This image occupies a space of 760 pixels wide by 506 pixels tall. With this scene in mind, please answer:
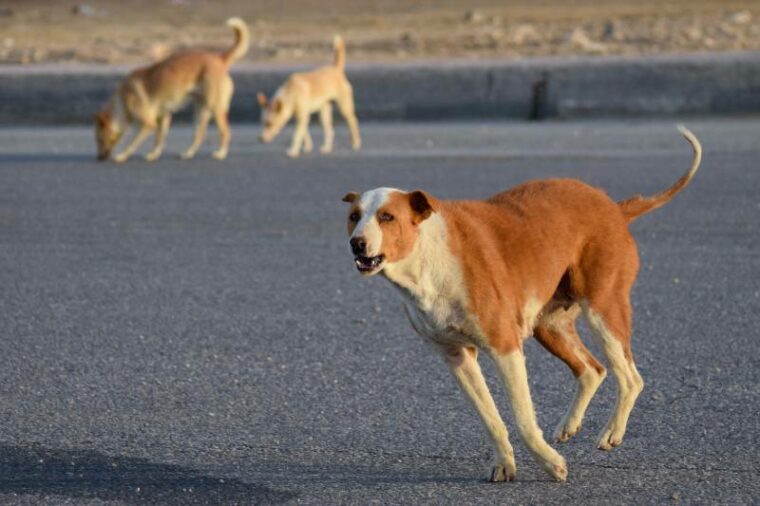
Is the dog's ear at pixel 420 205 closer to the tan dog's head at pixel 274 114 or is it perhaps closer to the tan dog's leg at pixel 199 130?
the tan dog's leg at pixel 199 130

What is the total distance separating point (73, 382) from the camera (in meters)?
7.00

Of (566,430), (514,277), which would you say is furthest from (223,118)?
(514,277)

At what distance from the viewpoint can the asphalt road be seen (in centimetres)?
552

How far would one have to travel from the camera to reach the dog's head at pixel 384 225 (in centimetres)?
506

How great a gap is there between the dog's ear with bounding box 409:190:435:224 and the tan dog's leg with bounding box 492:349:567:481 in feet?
1.71

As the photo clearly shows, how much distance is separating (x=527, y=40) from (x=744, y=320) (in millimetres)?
17278

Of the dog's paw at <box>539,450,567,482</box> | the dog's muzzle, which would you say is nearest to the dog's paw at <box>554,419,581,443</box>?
the dog's paw at <box>539,450,567,482</box>

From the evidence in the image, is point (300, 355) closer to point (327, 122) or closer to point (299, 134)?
point (299, 134)

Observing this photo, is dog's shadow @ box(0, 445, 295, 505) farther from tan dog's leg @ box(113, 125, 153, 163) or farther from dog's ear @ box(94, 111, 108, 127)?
dog's ear @ box(94, 111, 108, 127)

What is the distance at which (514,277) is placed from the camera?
5504 mm

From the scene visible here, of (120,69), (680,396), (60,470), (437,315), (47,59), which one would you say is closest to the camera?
(437,315)

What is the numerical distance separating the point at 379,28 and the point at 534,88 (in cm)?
1547

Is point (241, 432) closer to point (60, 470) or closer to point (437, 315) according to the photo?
point (60, 470)

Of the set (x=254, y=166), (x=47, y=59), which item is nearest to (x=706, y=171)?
(x=254, y=166)
